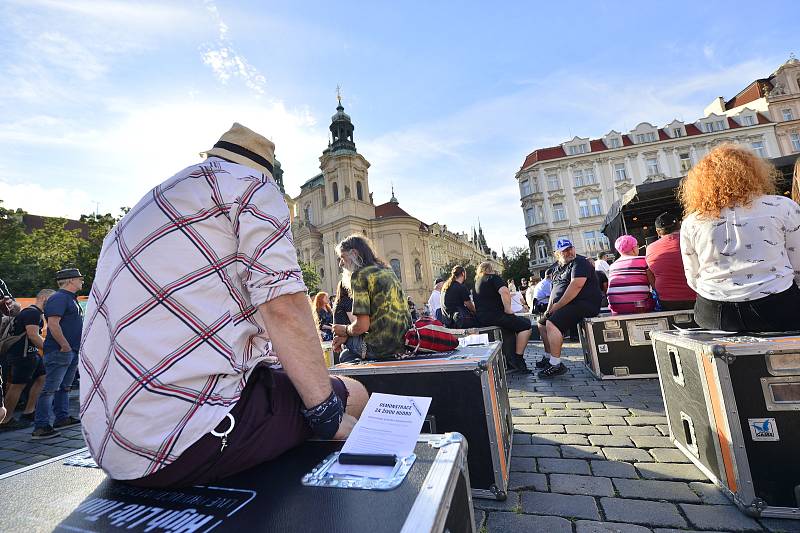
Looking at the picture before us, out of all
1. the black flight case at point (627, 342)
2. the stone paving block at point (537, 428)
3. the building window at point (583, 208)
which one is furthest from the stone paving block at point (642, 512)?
the building window at point (583, 208)

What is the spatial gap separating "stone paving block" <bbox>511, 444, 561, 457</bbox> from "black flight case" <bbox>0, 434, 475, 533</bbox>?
2043mm

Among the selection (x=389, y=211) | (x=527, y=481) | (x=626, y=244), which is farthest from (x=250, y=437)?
(x=389, y=211)

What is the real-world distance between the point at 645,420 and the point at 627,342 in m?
1.85

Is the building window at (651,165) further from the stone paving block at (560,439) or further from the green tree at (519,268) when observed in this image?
the stone paving block at (560,439)

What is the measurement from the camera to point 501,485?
2.45 m

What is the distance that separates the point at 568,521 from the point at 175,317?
7.47 feet

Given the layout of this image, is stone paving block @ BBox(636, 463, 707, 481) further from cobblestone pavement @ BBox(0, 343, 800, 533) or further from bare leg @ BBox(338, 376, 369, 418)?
bare leg @ BBox(338, 376, 369, 418)

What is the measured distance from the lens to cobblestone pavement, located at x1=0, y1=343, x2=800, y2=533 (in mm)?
2068

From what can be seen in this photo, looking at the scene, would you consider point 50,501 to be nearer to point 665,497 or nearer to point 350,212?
point 665,497

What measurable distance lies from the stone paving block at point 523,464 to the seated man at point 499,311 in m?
3.44

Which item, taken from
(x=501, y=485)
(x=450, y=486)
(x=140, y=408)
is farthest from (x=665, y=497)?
(x=140, y=408)

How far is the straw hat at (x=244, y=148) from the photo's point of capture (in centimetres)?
155

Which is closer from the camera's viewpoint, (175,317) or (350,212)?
(175,317)

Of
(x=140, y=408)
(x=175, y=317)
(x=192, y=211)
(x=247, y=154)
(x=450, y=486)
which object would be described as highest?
(x=247, y=154)
